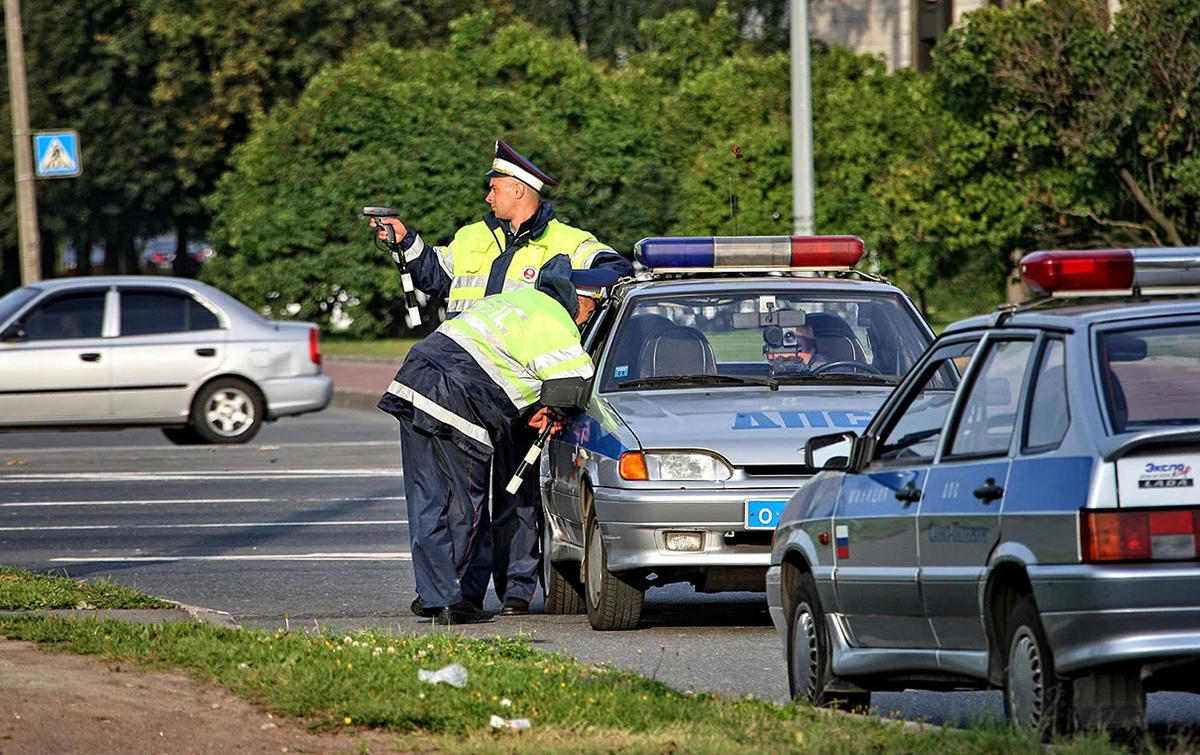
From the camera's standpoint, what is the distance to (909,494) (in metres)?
6.19

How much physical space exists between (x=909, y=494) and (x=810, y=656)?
924 millimetres

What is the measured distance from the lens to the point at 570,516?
380 inches

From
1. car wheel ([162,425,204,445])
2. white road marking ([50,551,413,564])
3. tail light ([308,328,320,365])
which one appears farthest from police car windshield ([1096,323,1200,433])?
car wheel ([162,425,204,445])

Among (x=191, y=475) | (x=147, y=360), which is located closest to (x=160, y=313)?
(x=147, y=360)

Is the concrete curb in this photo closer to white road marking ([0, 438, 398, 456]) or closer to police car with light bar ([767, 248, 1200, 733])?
police car with light bar ([767, 248, 1200, 733])

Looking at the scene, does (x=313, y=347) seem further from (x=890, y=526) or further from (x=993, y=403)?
(x=993, y=403)

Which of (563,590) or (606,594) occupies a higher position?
(606,594)

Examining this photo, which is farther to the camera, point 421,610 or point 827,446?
point 421,610

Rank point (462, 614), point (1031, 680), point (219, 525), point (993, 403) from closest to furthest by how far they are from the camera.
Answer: point (1031, 680)
point (993, 403)
point (462, 614)
point (219, 525)

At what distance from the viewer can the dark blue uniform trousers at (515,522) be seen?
965 cm

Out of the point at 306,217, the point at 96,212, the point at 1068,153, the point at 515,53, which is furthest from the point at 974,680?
the point at 96,212

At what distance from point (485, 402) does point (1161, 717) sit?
340 cm

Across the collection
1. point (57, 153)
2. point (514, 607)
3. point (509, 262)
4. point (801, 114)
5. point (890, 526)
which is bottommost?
point (514, 607)

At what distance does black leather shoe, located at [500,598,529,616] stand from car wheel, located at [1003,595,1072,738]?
178 inches
